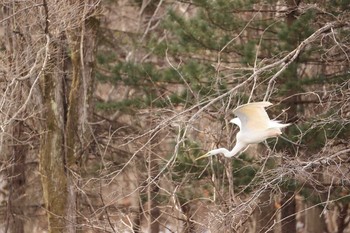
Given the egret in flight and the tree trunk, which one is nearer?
the egret in flight

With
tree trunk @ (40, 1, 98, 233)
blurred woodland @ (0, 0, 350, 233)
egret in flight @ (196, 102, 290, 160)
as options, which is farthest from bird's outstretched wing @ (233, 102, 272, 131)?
tree trunk @ (40, 1, 98, 233)

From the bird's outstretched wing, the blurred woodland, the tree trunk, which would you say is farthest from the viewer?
the tree trunk

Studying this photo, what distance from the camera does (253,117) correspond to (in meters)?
10.1

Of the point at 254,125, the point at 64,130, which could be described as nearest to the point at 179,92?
the point at 64,130

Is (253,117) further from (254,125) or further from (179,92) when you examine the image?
(179,92)

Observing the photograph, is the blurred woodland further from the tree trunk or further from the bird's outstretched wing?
the bird's outstretched wing

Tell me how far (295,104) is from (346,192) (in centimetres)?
165

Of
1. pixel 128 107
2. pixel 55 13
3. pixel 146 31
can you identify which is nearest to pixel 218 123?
pixel 55 13

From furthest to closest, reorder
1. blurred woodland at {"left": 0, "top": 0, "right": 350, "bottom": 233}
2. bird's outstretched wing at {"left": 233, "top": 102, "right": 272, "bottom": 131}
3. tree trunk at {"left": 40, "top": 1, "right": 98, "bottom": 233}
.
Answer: tree trunk at {"left": 40, "top": 1, "right": 98, "bottom": 233}, blurred woodland at {"left": 0, "top": 0, "right": 350, "bottom": 233}, bird's outstretched wing at {"left": 233, "top": 102, "right": 272, "bottom": 131}

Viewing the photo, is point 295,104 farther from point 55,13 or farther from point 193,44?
point 55,13

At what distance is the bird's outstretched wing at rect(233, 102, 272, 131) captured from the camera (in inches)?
388

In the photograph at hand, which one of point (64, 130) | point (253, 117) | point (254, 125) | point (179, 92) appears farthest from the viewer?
point (64, 130)

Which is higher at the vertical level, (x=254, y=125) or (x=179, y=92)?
(x=254, y=125)

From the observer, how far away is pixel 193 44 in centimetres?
1658
